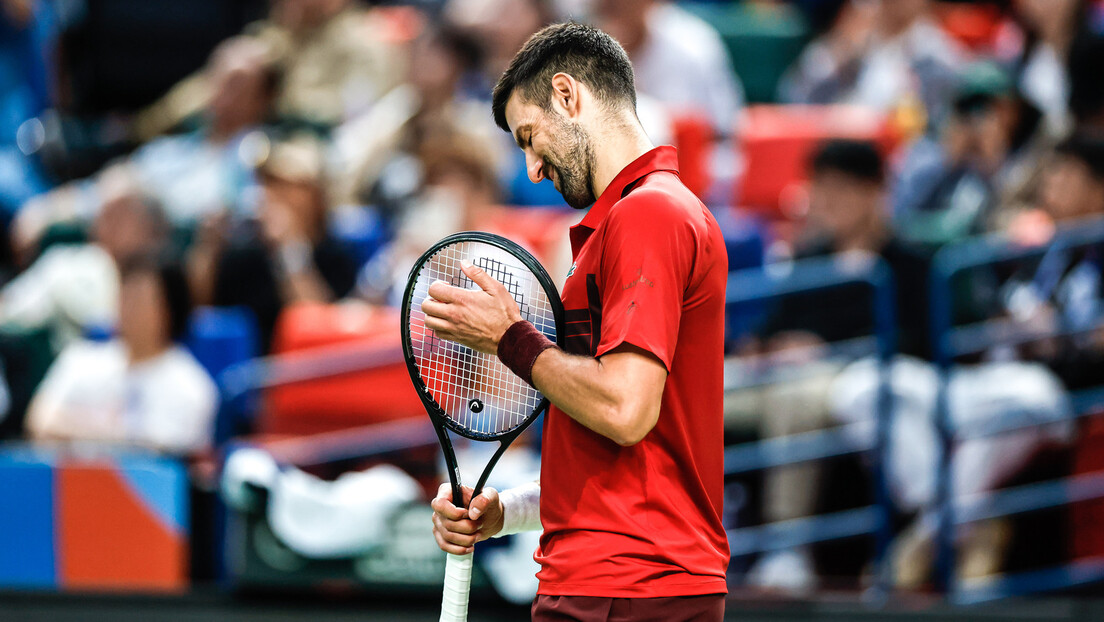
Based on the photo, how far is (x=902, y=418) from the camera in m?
4.48

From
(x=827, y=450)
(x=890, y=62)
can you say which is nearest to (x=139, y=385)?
(x=827, y=450)

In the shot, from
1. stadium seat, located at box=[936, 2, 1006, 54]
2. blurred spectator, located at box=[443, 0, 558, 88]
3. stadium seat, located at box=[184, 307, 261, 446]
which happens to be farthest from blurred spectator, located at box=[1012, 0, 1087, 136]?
stadium seat, located at box=[184, 307, 261, 446]

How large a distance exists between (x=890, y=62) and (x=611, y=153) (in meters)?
5.32

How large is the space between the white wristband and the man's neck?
21.5 inches

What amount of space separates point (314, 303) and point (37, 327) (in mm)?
1328

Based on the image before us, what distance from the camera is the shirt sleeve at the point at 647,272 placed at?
179 centimetres

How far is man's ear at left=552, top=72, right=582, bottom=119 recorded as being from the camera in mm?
1983

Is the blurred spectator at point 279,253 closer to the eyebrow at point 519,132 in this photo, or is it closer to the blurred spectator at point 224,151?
the blurred spectator at point 224,151

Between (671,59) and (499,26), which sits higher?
(499,26)

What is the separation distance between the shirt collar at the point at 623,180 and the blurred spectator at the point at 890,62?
489 cm

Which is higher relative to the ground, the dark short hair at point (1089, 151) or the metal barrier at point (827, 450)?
the dark short hair at point (1089, 151)

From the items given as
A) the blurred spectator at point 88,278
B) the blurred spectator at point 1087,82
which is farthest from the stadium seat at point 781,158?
the blurred spectator at point 88,278

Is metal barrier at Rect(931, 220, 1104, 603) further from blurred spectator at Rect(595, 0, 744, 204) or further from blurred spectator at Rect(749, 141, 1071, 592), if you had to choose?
blurred spectator at Rect(595, 0, 744, 204)

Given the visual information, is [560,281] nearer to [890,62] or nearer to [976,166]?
[976,166]
